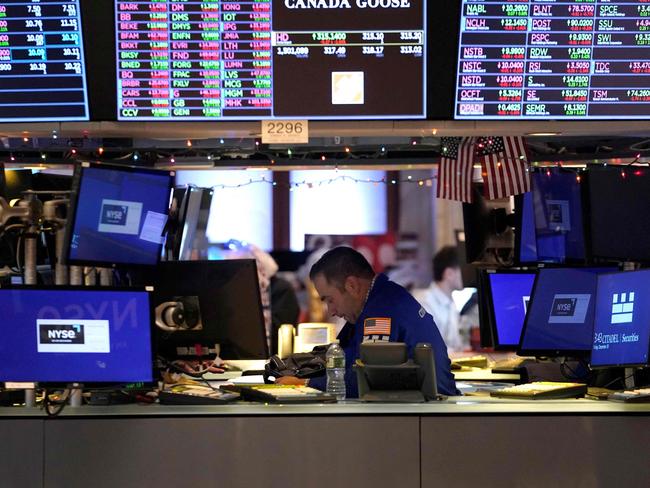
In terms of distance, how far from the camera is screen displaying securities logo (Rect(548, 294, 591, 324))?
5.38 metres

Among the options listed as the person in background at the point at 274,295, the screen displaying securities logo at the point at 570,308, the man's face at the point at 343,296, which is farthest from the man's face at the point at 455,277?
the man's face at the point at 343,296

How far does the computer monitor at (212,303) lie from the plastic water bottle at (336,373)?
30 centimetres

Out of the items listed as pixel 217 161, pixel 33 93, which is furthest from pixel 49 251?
pixel 217 161

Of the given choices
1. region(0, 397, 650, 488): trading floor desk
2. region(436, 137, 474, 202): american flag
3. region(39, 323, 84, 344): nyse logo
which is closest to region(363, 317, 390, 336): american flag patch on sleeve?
region(0, 397, 650, 488): trading floor desk

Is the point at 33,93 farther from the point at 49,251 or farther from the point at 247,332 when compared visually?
the point at 247,332

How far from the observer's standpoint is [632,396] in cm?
432

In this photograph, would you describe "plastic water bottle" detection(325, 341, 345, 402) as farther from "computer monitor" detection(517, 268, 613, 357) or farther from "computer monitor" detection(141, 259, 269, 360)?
"computer monitor" detection(517, 268, 613, 357)

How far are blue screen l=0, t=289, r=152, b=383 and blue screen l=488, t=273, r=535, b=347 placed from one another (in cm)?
252

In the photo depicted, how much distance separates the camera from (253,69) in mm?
4773

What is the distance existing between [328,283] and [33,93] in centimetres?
167

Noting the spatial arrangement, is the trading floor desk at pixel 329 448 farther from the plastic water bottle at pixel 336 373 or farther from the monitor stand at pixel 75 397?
the plastic water bottle at pixel 336 373

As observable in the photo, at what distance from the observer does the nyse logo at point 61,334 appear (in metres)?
4.24

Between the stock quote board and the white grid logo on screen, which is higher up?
the stock quote board

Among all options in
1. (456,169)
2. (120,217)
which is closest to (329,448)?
(120,217)
